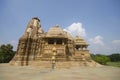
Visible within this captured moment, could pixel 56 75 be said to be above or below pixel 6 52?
below

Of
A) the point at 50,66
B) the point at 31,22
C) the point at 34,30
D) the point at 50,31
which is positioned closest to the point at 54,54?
the point at 50,66

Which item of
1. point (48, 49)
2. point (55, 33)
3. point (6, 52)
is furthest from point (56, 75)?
point (6, 52)

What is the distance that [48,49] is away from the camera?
24.3 meters

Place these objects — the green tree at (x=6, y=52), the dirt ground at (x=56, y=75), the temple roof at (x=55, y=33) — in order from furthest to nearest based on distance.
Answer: the green tree at (x=6, y=52)
the temple roof at (x=55, y=33)
the dirt ground at (x=56, y=75)

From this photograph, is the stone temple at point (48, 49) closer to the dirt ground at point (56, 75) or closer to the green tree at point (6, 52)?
the dirt ground at point (56, 75)

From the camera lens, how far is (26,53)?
28516 mm

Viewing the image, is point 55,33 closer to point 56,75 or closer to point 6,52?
point 56,75

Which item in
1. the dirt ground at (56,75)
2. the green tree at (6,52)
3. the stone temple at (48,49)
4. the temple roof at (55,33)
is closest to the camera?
the dirt ground at (56,75)

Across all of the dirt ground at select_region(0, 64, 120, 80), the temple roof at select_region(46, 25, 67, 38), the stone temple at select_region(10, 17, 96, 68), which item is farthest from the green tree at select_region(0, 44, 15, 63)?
the dirt ground at select_region(0, 64, 120, 80)

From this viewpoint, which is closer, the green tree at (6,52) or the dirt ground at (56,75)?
the dirt ground at (56,75)

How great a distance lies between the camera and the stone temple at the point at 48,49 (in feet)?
74.7

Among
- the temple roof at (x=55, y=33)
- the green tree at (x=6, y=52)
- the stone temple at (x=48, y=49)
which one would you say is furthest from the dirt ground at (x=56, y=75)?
the green tree at (x=6, y=52)

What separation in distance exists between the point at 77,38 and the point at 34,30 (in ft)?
33.5

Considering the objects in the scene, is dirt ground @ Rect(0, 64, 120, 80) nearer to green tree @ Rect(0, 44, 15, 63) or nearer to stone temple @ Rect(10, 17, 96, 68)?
stone temple @ Rect(10, 17, 96, 68)
